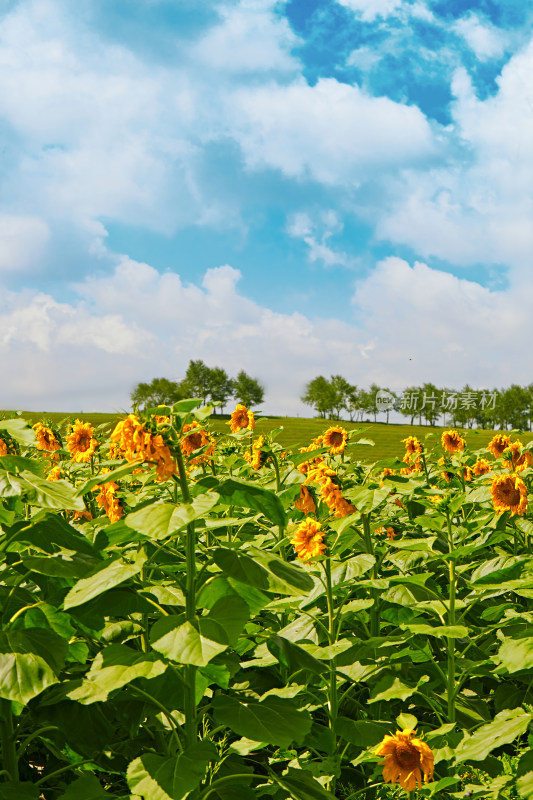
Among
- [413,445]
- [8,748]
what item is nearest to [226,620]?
[8,748]

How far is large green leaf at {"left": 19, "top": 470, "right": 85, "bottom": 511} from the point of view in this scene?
1927mm

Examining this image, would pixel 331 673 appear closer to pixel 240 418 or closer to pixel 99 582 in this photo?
pixel 99 582

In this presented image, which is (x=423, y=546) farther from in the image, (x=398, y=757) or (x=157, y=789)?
(x=157, y=789)

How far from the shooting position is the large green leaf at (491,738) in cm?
249

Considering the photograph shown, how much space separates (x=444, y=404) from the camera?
271 feet

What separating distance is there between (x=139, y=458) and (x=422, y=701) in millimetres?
2377

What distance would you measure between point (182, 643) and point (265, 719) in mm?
533

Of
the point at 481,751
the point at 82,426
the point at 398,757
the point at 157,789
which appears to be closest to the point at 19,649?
the point at 157,789

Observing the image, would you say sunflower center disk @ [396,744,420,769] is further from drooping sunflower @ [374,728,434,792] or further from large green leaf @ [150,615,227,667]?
large green leaf @ [150,615,227,667]

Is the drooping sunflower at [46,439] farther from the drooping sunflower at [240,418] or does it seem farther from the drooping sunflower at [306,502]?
the drooping sunflower at [306,502]

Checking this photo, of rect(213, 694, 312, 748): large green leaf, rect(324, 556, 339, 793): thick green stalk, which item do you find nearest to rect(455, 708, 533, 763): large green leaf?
rect(324, 556, 339, 793): thick green stalk

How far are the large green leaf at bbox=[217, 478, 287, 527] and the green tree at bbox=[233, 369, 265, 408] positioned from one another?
237 feet

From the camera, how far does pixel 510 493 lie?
4.00 meters

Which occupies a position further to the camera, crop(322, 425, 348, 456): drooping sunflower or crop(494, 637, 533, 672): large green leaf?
crop(322, 425, 348, 456): drooping sunflower
